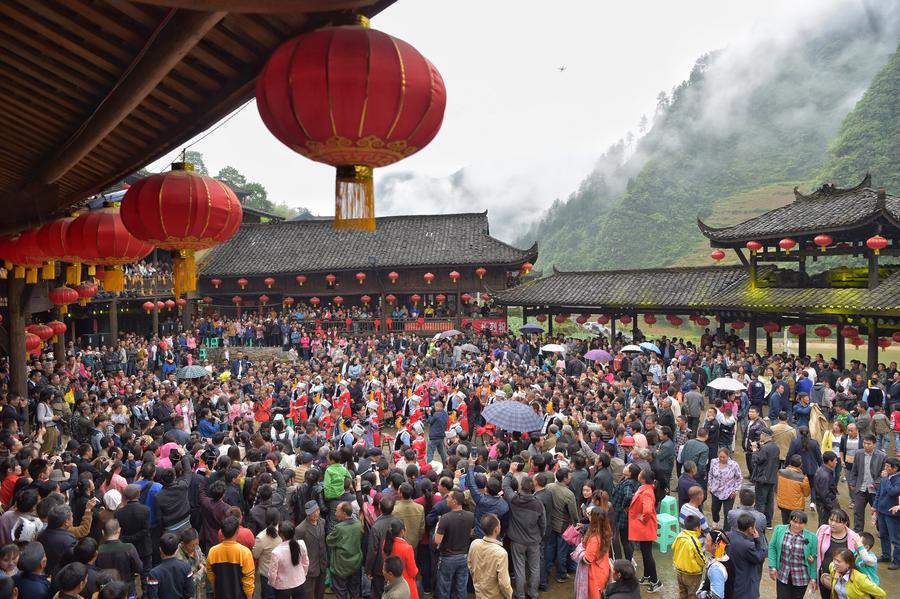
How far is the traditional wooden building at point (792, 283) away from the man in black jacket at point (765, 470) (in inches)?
344

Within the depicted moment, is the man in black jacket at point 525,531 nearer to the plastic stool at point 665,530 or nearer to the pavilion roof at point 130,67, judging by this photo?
the plastic stool at point 665,530

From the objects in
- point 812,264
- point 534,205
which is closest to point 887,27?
point 812,264

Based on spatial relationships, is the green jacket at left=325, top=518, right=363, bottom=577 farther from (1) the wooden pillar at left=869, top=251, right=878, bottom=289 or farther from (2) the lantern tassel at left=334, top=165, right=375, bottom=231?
(1) the wooden pillar at left=869, top=251, right=878, bottom=289

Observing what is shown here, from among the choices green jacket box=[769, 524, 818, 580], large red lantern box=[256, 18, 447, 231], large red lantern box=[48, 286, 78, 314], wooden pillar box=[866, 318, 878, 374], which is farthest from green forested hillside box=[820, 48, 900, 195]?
large red lantern box=[256, 18, 447, 231]

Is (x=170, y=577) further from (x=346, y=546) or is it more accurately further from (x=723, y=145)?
(x=723, y=145)

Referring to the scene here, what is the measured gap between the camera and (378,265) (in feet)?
104

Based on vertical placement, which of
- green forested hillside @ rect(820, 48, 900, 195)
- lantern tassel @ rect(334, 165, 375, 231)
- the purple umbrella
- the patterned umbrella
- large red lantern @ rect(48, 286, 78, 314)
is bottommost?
the patterned umbrella

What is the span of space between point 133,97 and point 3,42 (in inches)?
36.9

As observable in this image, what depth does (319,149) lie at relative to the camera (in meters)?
3.55

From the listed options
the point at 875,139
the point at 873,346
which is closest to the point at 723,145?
the point at 875,139

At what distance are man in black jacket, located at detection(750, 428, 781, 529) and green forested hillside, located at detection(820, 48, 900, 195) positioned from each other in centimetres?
4281

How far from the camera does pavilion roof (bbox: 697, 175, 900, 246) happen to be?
16.2 metres

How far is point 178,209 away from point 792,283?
19.3 metres

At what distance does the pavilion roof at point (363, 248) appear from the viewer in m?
31.6
